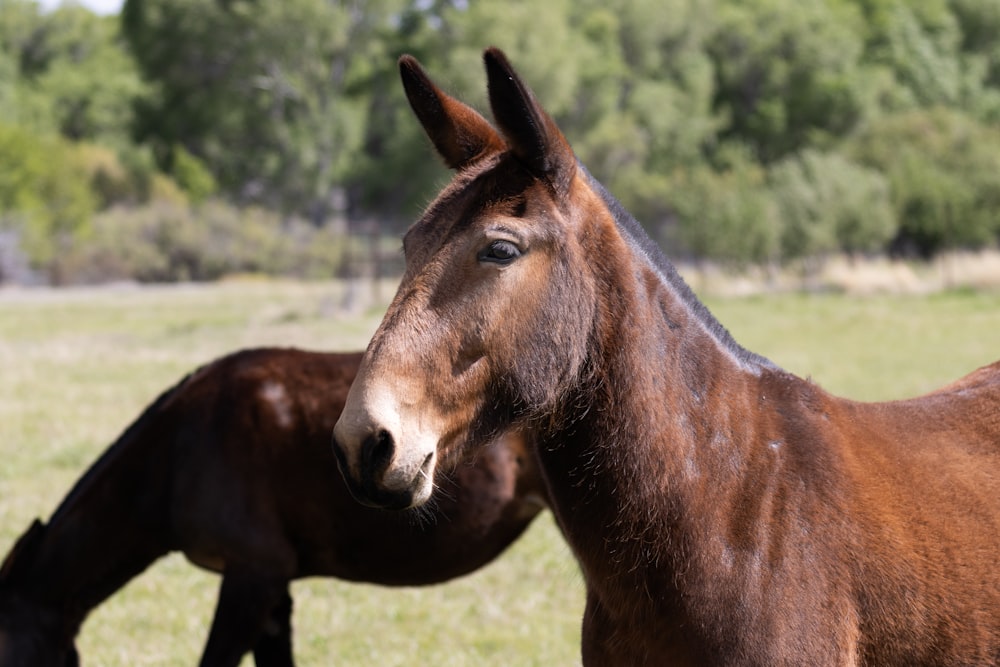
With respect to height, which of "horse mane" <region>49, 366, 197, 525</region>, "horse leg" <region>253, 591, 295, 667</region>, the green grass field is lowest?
the green grass field

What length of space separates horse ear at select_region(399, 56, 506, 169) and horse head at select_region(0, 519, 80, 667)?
2.90 metres

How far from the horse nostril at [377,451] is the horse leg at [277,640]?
9.58ft

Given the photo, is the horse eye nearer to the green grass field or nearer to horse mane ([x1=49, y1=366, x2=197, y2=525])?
the green grass field

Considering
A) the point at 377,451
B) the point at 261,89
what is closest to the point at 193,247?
the point at 261,89

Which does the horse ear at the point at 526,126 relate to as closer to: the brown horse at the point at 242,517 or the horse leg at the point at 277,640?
the brown horse at the point at 242,517

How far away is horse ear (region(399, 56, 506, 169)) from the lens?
2375mm

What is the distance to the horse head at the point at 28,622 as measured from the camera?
4.19 m

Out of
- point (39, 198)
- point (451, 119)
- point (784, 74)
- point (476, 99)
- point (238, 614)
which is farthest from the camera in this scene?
point (784, 74)

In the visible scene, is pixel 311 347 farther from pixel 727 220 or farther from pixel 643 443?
pixel 727 220

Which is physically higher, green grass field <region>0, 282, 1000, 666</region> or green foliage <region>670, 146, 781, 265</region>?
green grass field <region>0, 282, 1000, 666</region>

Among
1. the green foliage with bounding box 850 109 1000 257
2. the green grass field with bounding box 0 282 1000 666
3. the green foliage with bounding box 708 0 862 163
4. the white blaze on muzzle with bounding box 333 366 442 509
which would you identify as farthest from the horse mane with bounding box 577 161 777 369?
the green foliage with bounding box 708 0 862 163

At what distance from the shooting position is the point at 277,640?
4.66m

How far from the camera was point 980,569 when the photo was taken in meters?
2.32

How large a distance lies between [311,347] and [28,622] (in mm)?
13354
